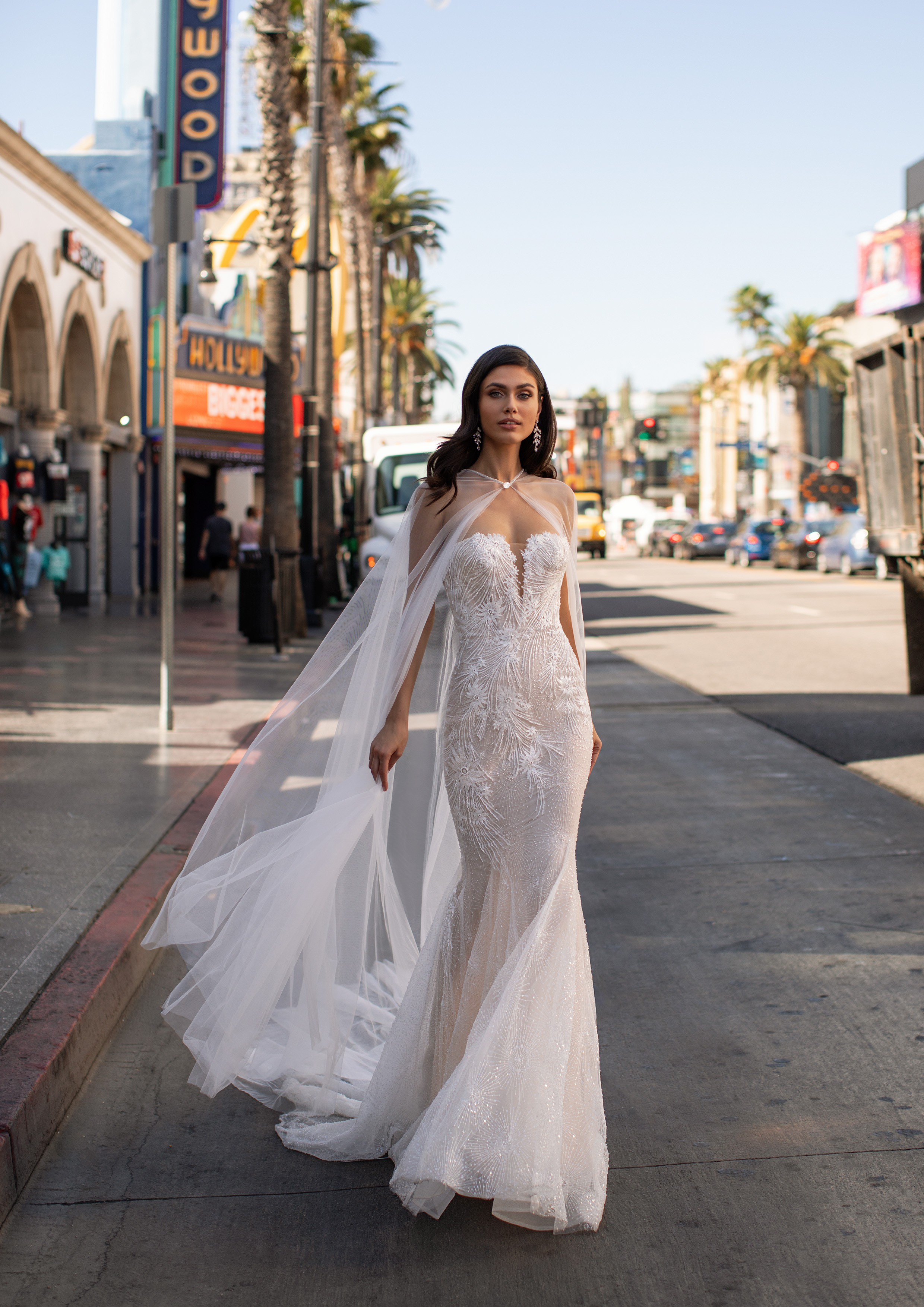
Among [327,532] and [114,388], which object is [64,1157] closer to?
[327,532]

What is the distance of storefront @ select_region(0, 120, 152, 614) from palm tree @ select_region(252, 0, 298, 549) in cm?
310

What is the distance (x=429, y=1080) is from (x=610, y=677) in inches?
441

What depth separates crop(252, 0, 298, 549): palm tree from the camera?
18.3 metres

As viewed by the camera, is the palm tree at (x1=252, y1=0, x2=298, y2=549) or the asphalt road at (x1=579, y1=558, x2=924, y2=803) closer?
the asphalt road at (x1=579, y1=558, x2=924, y2=803)

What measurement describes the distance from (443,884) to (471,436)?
1.23 meters

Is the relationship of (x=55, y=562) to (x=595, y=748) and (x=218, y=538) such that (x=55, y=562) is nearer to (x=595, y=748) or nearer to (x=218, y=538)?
(x=218, y=538)

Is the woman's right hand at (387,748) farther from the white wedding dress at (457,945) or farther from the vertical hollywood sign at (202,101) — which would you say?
the vertical hollywood sign at (202,101)

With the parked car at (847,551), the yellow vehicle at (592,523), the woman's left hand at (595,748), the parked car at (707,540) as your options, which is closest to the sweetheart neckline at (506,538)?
the woman's left hand at (595,748)

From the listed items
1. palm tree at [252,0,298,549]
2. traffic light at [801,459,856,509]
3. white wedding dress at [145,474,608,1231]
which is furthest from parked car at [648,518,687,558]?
white wedding dress at [145,474,608,1231]

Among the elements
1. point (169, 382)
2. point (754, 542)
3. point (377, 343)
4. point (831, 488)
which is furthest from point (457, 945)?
point (831, 488)

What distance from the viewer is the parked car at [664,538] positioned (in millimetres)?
60562

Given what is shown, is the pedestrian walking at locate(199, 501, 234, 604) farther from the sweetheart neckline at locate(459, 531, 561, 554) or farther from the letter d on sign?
the sweetheart neckline at locate(459, 531, 561, 554)

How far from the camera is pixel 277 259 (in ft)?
64.3

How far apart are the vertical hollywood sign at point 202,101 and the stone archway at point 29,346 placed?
5.03m
